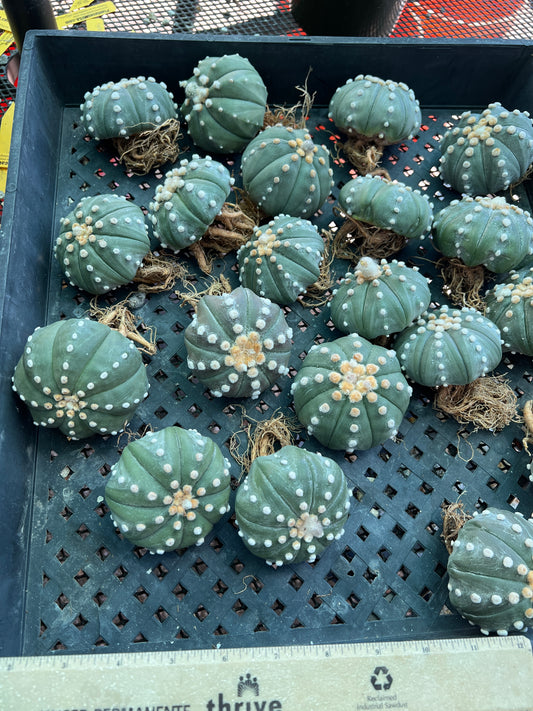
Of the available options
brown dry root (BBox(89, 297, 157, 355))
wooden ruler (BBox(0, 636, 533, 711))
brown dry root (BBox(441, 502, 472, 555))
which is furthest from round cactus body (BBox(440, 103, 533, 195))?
wooden ruler (BBox(0, 636, 533, 711))

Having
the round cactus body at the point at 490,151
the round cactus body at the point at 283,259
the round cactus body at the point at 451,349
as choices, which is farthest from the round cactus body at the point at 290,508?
the round cactus body at the point at 490,151

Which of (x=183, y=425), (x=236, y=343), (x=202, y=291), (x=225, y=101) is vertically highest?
(x=225, y=101)

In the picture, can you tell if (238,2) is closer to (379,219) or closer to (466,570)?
(379,219)

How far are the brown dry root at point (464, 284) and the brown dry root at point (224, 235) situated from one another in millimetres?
838

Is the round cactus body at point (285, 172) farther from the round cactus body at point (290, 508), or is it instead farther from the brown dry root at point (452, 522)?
the brown dry root at point (452, 522)

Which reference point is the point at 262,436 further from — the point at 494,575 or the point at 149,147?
the point at 149,147

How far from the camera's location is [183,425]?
6.47 feet

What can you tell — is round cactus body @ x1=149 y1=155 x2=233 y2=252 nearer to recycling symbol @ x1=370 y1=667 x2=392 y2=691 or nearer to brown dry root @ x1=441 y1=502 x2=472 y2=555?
brown dry root @ x1=441 y1=502 x2=472 y2=555

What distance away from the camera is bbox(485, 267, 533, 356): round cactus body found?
2.01 meters

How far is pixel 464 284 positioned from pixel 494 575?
1.15 m

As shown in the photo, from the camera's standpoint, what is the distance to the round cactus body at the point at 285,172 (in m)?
2.12

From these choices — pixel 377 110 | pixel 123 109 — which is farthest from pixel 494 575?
pixel 123 109

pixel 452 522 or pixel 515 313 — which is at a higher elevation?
pixel 515 313

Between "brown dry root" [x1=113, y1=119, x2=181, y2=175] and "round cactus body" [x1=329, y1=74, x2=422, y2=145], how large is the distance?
0.73 m
